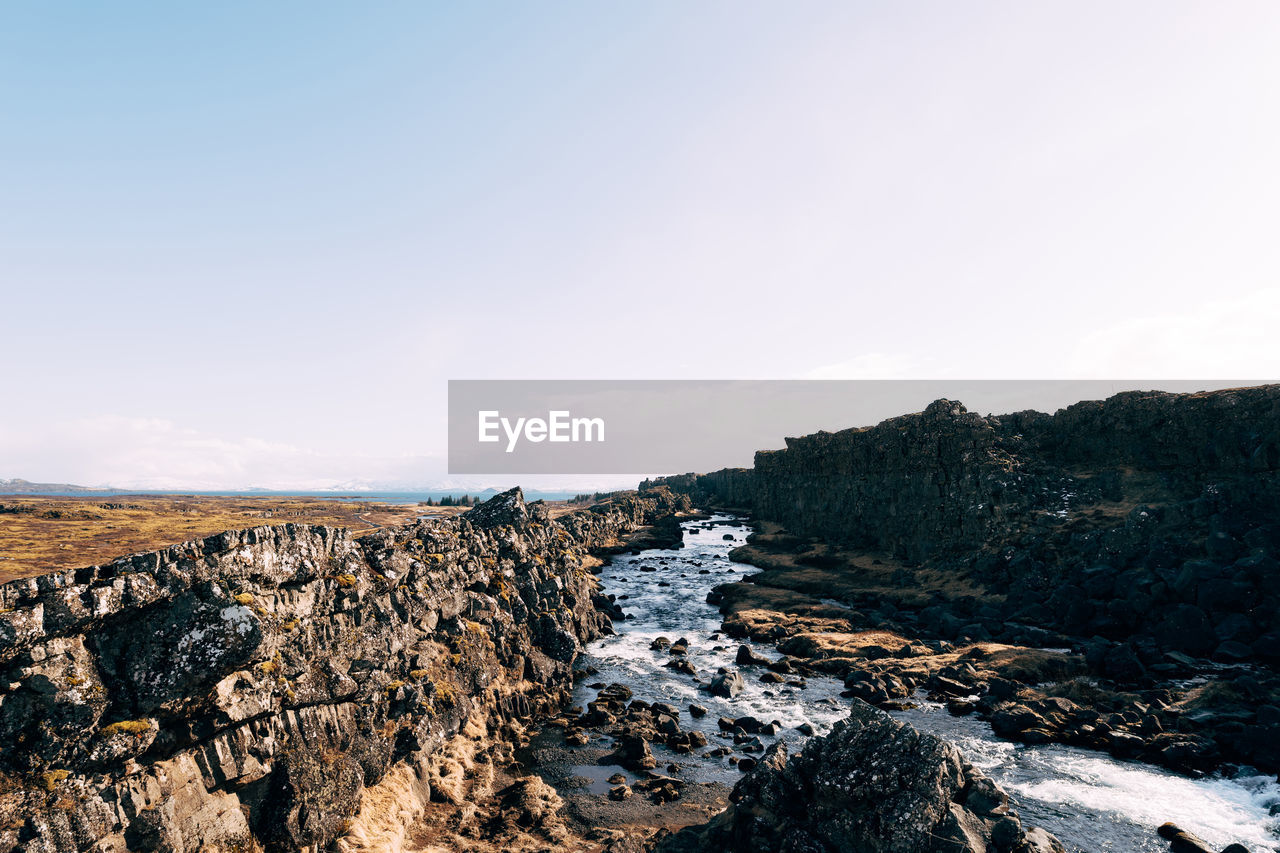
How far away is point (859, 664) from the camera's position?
56.4 m

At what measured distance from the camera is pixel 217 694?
2356 centimetres

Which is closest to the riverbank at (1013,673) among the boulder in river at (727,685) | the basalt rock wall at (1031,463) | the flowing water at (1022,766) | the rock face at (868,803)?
the flowing water at (1022,766)

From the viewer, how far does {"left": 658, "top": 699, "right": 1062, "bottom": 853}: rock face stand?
22.4m

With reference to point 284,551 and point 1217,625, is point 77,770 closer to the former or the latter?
point 284,551

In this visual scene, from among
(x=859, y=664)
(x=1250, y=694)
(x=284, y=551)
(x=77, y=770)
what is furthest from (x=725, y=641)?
(x=77, y=770)

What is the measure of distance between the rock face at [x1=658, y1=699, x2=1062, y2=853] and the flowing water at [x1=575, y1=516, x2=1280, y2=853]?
10537mm

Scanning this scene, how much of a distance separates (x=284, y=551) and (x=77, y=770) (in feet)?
37.9

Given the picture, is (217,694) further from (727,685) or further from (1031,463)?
(1031,463)

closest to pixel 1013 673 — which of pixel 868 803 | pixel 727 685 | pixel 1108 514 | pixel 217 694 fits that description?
pixel 727 685

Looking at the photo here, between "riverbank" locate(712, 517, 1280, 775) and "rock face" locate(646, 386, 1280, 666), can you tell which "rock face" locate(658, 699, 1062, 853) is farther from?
"rock face" locate(646, 386, 1280, 666)

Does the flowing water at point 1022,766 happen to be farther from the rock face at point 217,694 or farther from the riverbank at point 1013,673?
the rock face at point 217,694

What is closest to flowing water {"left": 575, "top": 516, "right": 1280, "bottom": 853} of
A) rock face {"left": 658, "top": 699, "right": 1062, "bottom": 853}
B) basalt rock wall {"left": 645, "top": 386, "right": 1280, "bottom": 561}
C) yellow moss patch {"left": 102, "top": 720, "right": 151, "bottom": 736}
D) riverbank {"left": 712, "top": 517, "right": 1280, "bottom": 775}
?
riverbank {"left": 712, "top": 517, "right": 1280, "bottom": 775}

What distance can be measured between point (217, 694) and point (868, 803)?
2833 centimetres

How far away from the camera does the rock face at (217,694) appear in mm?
19859
